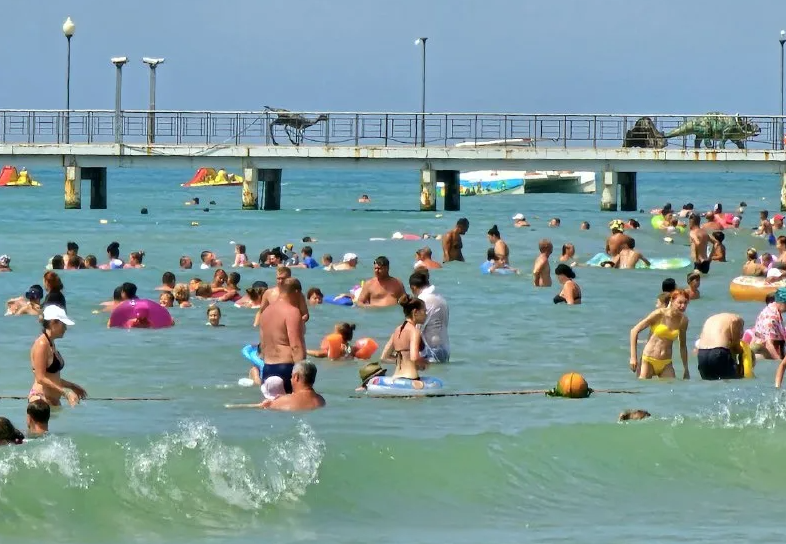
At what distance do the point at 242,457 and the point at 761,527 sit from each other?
3829 millimetres

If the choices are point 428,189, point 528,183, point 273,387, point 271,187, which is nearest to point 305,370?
point 273,387

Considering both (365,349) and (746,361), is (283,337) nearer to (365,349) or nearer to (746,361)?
(365,349)

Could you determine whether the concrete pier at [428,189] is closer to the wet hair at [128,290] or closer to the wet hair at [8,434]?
the wet hair at [128,290]

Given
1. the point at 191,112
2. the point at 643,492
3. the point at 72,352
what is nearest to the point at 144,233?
the point at 191,112

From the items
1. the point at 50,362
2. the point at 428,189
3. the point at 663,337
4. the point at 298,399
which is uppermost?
the point at 428,189

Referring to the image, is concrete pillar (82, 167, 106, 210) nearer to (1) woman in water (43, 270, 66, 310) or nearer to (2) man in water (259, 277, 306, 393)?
(1) woman in water (43, 270, 66, 310)

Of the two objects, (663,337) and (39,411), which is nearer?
(39,411)

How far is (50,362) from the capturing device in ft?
41.2

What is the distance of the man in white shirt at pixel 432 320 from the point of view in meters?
15.4

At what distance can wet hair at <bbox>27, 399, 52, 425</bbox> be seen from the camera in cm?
1198

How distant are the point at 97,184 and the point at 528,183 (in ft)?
80.3

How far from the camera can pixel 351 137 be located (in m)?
46.1

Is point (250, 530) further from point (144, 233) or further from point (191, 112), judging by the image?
point (191, 112)

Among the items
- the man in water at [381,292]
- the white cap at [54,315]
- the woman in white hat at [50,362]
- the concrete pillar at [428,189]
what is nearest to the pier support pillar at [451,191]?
the concrete pillar at [428,189]
